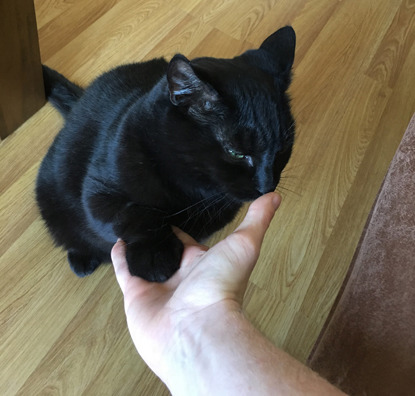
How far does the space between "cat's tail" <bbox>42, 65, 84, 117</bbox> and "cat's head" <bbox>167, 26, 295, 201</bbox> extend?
60cm

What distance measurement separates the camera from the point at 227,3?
5.24ft

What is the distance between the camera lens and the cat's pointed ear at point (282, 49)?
73 centimetres

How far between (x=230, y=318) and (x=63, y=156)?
A: 576 mm

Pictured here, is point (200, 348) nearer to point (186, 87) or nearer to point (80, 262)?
point (186, 87)

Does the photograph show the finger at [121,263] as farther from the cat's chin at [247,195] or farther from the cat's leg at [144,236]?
the cat's chin at [247,195]

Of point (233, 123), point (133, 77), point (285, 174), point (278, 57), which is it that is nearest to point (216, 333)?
point (233, 123)

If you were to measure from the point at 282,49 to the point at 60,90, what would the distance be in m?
0.72

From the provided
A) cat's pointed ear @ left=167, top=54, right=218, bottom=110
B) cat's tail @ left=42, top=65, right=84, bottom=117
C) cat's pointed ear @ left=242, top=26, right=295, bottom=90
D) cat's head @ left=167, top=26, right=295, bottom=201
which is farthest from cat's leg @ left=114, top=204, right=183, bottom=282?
cat's tail @ left=42, top=65, right=84, bottom=117

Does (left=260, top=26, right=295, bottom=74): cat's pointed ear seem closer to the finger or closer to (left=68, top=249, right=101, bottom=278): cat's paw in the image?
the finger

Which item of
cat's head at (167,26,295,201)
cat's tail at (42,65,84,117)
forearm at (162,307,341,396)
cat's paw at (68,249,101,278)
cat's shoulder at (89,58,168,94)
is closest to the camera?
forearm at (162,307,341,396)

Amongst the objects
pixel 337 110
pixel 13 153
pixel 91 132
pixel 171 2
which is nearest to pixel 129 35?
pixel 171 2

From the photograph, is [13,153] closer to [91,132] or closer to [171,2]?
[91,132]

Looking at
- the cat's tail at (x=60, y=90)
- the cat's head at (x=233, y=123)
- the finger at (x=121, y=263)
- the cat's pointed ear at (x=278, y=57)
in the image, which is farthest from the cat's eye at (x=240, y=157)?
the cat's tail at (x=60, y=90)

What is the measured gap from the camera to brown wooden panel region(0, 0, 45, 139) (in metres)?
0.96
